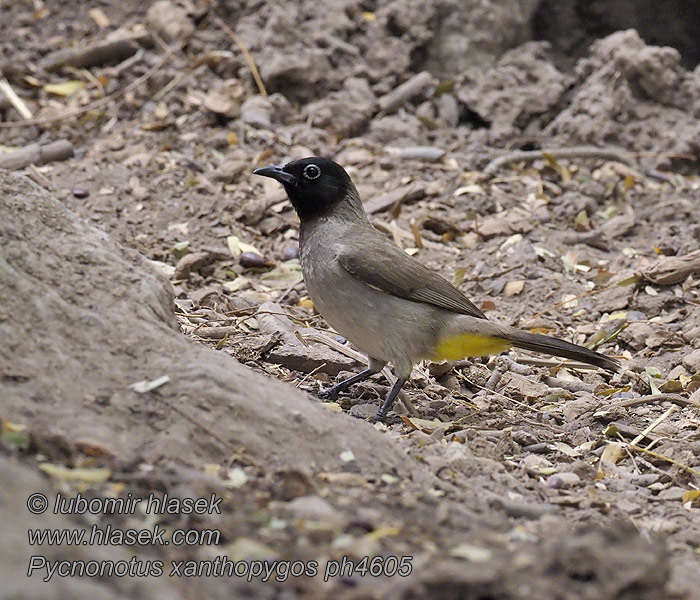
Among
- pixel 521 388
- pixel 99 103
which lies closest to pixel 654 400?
pixel 521 388

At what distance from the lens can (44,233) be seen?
389 cm

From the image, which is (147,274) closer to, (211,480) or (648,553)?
(211,480)

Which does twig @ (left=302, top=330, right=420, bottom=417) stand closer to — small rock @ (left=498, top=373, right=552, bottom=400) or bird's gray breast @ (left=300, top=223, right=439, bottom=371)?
bird's gray breast @ (left=300, top=223, right=439, bottom=371)

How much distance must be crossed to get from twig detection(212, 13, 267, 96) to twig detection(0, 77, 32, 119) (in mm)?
2088

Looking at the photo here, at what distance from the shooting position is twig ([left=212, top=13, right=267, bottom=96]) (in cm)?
903

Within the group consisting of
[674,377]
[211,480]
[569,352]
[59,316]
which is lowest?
[674,377]

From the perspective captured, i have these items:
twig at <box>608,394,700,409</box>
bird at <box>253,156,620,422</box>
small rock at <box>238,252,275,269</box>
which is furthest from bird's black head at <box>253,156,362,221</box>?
twig at <box>608,394,700,409</box>

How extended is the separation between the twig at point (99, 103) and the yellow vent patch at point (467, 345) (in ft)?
16.8

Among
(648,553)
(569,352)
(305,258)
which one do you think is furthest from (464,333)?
(648,553)

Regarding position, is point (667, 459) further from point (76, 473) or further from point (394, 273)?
point (76, 473)

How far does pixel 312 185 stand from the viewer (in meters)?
5.58

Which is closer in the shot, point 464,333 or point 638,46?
point 464,333

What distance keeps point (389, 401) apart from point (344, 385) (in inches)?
15.6

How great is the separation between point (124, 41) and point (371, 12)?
2517mm
